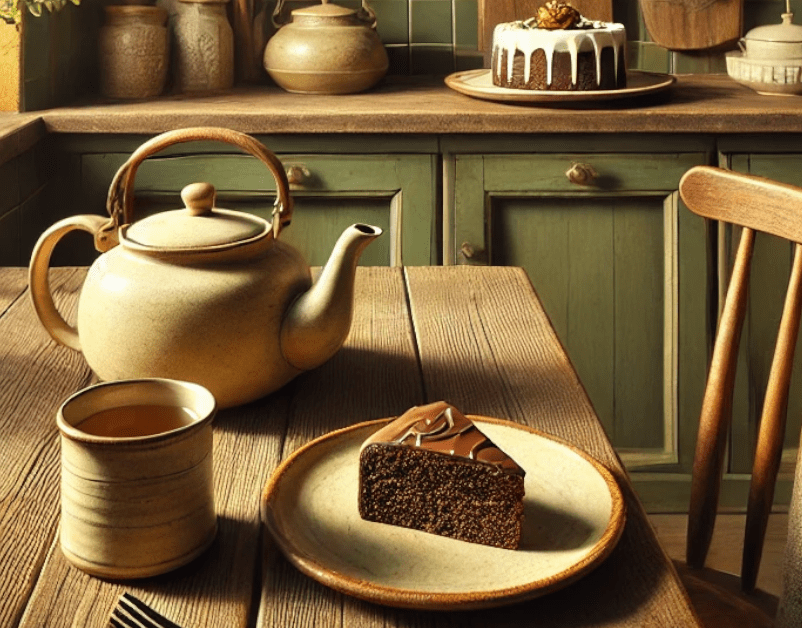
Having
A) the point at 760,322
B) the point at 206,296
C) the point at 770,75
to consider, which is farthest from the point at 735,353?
the point at 770,75

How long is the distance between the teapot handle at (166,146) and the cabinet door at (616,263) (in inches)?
50.3

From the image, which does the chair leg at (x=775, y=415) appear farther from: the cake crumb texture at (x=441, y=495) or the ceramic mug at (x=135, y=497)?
the ceramic mug at (x=135, y=497)

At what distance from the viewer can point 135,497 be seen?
69 cm

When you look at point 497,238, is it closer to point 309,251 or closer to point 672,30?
point 309,251

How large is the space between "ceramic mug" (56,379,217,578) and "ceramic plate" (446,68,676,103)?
162cm

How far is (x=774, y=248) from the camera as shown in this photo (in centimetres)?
232

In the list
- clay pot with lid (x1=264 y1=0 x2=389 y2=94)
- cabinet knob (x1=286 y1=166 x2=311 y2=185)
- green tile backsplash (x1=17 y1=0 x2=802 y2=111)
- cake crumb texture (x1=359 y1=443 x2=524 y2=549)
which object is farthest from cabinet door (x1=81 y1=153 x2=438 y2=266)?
cake crumb texture (x1=359 y1=443 x2=524 y2=549)

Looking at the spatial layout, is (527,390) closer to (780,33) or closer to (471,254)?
(471,254)

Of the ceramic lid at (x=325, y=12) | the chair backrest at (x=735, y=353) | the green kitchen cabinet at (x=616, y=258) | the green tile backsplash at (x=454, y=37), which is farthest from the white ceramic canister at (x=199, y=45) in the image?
the chair backrest at (x=735, y=353)

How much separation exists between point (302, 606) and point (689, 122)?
1740 millimetres

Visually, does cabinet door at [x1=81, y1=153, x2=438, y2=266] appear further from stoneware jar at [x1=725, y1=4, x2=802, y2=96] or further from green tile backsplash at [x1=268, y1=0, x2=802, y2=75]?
stoneware jar at [x1=725, y1=4, x2=802, y2=96]

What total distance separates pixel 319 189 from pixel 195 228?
1346mm

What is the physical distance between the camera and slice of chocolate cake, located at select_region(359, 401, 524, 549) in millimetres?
745

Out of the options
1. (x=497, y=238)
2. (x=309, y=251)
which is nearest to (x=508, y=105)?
(x=497, y=238)
